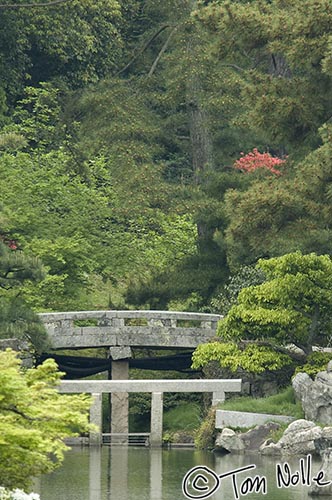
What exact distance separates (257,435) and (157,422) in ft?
12.3

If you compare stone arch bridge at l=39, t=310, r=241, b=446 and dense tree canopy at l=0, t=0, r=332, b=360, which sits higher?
dense tree canopy at l=0, t=0, r=332, b=360

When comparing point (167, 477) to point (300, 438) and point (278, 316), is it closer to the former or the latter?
point (300, 438)

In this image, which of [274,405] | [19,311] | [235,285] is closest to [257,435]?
[274,405]

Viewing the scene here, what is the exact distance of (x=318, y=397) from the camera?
36719 millimetres

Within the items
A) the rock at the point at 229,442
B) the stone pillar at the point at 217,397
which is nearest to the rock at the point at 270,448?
the rock at the point at 229,442

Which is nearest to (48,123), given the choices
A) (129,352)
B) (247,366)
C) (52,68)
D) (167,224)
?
(52,68)

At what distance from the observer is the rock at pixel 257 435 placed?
121ft

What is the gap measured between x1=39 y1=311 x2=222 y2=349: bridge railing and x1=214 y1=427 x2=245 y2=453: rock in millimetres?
6800

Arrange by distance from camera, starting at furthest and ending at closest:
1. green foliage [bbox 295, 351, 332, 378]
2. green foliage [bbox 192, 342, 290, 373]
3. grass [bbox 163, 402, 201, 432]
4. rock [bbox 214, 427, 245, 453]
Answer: grass [bbox 163, 402, 201, 432] → green foliage [bbox 192, 342, 290, 373] → green foliage [bbox 295, 351, 332, 378] → rock [bbox 214, 427, 245, 453]

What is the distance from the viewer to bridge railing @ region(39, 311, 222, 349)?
4384cm

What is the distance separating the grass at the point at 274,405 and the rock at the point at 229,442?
36.1 inches

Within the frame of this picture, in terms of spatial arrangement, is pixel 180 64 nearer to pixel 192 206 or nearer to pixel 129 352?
pixel 192 206

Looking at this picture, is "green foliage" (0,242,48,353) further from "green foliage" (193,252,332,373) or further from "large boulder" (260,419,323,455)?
"large boulder" (260,419,323,455)

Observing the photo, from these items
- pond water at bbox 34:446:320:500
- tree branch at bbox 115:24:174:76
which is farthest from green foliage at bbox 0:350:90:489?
tree branch at bbox 115:24:174:76
